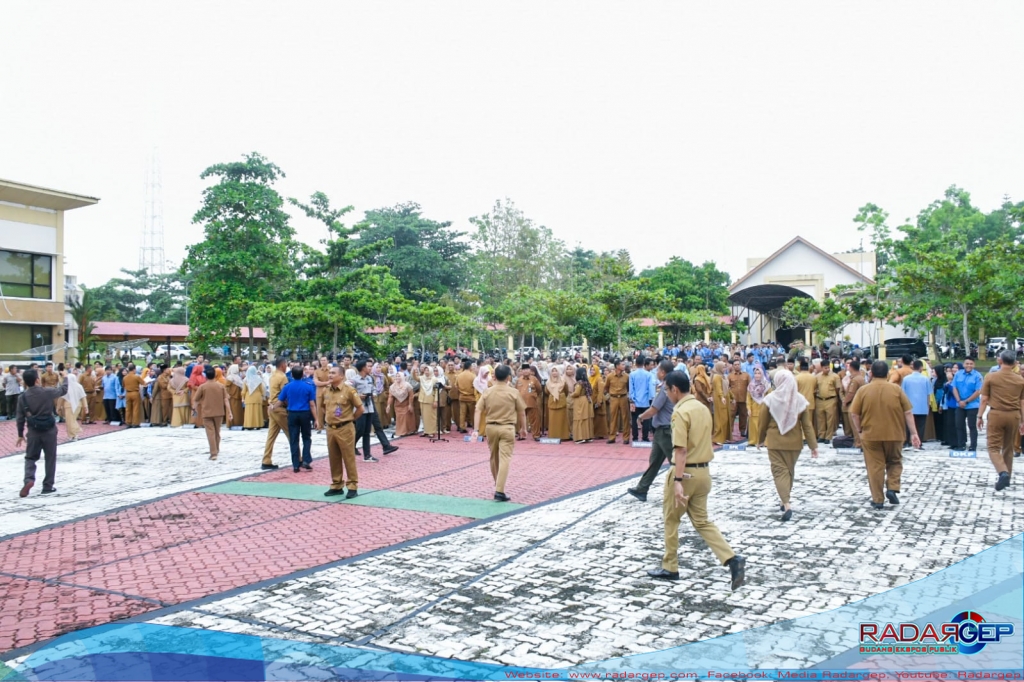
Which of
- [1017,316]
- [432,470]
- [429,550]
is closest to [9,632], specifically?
[429,550]

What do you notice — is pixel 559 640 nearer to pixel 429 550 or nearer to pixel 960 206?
pixel 429 550

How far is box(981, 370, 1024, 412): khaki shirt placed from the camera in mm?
9242

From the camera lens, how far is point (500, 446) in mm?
9273

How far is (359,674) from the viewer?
4.51m

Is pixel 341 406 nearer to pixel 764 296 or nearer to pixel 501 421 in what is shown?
pixel 501 421

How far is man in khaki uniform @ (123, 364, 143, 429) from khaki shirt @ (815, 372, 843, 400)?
57.5 feet

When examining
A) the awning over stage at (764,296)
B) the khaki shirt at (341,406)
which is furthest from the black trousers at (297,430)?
the awning over stage at (764,296)

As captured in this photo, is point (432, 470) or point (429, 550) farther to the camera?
point (432, 470)

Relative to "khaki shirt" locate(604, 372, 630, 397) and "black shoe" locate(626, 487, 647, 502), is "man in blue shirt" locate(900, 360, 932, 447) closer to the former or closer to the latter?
"khaki shirt" locate(604, 372, 630, 397)

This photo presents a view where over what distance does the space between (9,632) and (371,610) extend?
2.62m

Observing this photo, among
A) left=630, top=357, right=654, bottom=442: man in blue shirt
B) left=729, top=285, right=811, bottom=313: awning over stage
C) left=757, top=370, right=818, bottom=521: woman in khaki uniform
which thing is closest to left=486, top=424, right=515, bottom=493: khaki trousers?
left=757, top=370, right=818, bottom=521: woman in khaki uniform

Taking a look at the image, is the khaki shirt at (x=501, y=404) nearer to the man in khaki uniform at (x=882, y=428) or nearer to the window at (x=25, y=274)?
the man in khaki uniform at (x=882, y=428)

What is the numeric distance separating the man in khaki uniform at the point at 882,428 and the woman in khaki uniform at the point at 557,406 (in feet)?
25.5

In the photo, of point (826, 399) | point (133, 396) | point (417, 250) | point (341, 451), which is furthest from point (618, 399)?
point (417, 250)
